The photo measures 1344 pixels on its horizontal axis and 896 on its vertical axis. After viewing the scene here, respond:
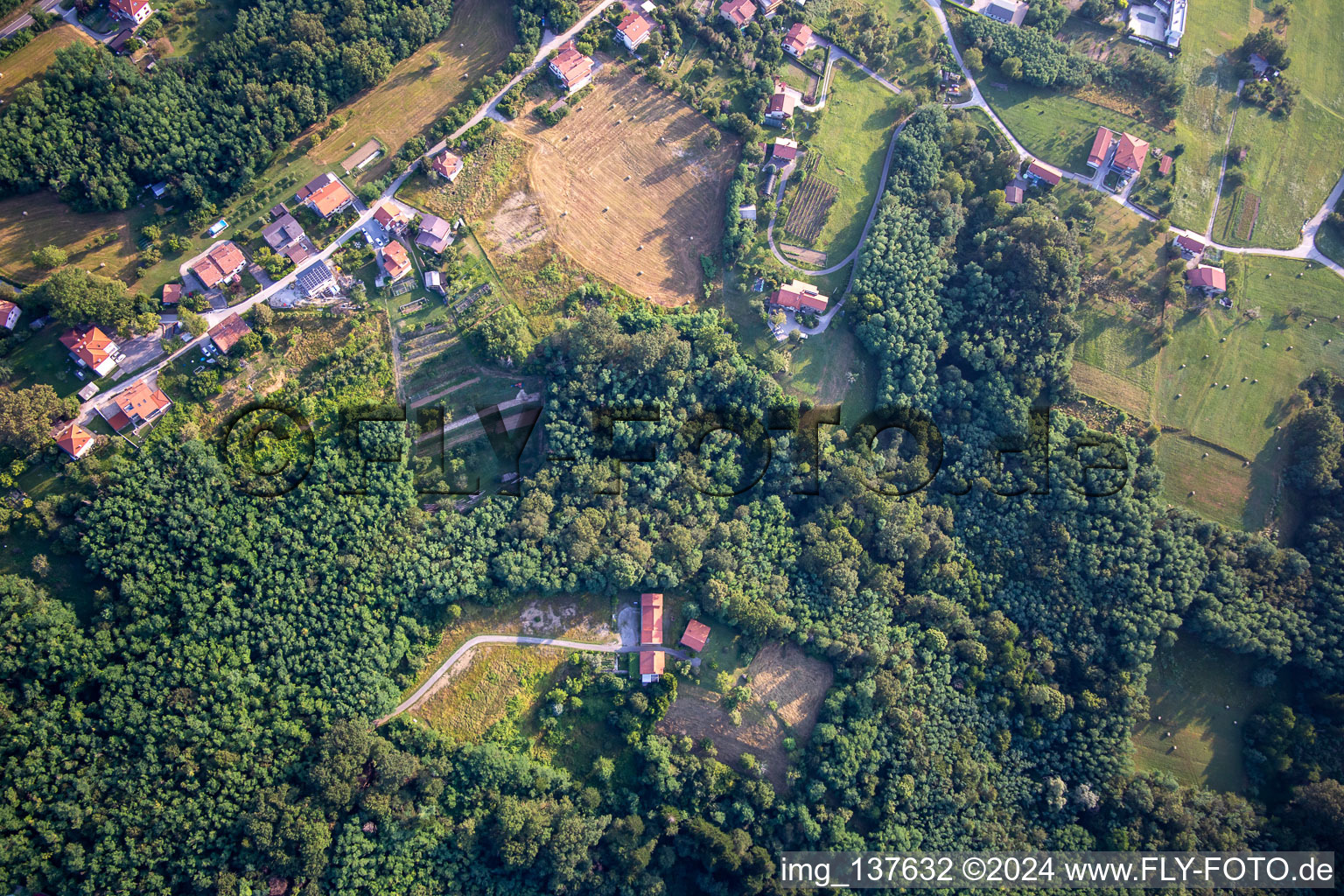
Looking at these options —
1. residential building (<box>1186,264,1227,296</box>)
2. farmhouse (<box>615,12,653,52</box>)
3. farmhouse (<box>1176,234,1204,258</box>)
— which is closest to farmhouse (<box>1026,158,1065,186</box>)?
farmhouse (<box>1176,234,1204,258</box>)

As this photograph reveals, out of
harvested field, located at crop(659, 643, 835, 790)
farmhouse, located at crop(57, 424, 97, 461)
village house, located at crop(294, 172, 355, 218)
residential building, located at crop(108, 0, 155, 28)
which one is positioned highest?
residential building, located at crop(108, 0, 155, 28)

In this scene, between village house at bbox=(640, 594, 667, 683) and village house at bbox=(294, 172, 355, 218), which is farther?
village house at bbox=(294, 172, 355, 218)

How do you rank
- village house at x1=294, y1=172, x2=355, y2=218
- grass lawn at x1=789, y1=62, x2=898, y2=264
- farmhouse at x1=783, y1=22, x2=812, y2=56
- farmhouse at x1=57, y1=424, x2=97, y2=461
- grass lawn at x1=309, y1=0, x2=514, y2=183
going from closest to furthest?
farmhouse at x1=57, y1=424, x2=97, y2=461
village house at x1=294, y1=172, x2=355, y2=218
grass lawn at x1=309, y1=0, x2=514, y2=183
grass lawn at x1=789, y1=62, x2=898, y2=264
farmhouse at x1=783, y1=22, x2=812, y2=56

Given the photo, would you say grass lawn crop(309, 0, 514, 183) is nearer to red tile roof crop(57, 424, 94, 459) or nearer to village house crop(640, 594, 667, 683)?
red tile roof crop(57, 424, 94, 459)

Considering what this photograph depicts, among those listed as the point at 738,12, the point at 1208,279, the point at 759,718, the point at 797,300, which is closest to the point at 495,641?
the point at 759,718

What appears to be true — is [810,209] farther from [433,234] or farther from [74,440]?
[74,440]

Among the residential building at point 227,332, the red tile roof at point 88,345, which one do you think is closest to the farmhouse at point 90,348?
the red tile roof at point 88,345

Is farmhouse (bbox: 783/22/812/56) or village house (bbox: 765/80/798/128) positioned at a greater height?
farmhouse (bbox: 783/22/812/56)

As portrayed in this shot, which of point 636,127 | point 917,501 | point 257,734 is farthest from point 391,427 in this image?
point 917,501
